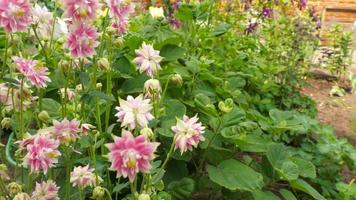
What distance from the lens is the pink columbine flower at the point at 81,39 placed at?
1.04 m

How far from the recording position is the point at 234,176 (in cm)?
165

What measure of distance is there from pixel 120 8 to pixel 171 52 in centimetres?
88

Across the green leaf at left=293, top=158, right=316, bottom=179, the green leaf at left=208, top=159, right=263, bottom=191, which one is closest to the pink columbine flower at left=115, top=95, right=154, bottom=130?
the green leaf at left=208, top=159, right=263, bottom=191

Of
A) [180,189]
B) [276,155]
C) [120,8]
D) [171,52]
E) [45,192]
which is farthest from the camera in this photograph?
[171,52]

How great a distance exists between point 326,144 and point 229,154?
606 millimetres

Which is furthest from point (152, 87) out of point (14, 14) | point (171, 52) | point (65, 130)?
point (171, 52)

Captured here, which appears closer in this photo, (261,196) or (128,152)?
(128,152)

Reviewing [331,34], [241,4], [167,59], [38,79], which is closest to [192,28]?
[167,59]

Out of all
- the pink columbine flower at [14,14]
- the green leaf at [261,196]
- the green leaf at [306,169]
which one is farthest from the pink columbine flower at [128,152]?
the green leaf at [306,169]

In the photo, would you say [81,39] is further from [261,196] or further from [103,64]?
[261,196]

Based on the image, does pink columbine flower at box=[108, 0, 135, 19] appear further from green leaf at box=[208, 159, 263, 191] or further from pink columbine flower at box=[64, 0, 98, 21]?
green leaf at box=[208, 159, 263, 191]

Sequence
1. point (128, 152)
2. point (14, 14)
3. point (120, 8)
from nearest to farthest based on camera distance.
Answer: point (128, 152) → point (14, 14) → point (120, 8)

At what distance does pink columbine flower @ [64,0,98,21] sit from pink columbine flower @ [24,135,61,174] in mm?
249

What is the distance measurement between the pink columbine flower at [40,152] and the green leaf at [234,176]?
67 cm
